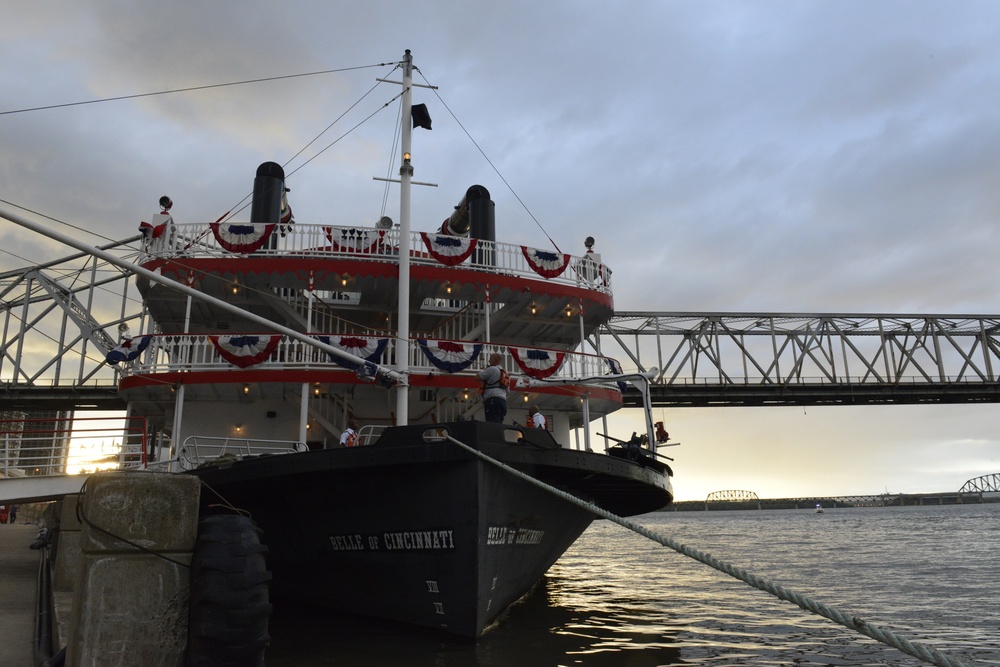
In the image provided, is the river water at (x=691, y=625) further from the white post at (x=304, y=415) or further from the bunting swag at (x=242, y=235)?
the bunting swag at (x=242, y=235)

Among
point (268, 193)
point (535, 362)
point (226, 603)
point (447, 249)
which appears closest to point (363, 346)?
point (447, 249)

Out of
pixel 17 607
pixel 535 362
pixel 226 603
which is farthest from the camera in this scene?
pixel 535 362

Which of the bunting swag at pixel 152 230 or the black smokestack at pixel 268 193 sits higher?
the black smokestack at pixel 268 193

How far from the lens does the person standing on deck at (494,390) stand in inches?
388

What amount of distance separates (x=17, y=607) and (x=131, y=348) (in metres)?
5.95

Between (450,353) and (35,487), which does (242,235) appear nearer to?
(450,353)

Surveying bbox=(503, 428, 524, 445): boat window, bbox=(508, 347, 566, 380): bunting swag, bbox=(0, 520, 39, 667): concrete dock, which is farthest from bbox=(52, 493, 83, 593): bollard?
bbox=(508, 347, 566, 380): bunting swag

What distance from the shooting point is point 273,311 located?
1622 centimetres

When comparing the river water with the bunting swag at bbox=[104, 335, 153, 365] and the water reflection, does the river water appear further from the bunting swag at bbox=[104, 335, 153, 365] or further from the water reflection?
the bunting swag at bbox=[104, 335, 153, 365]

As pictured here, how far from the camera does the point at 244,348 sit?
43.4 feet

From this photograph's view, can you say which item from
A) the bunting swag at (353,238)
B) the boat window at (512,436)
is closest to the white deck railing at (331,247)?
the bunting swag at (353,238)

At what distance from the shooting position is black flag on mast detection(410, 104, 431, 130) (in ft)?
44.8

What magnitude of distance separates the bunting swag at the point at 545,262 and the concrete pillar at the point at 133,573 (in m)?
11.2

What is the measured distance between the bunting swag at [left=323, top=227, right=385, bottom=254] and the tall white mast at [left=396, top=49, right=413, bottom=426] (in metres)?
2.91
